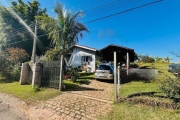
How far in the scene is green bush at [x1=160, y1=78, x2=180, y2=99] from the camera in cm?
425

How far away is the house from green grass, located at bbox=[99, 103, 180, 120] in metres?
13.2

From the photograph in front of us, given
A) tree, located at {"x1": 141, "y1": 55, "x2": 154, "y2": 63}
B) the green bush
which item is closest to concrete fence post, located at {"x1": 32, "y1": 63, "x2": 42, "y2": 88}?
the green bush

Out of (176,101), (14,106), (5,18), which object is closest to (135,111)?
(176,101)

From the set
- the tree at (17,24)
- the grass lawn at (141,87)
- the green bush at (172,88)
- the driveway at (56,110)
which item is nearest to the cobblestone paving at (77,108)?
the driveway at (56,110)

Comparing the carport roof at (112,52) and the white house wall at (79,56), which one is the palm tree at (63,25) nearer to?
the white house wall at (79,56)

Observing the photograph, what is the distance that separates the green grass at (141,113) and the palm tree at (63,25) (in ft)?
36.8

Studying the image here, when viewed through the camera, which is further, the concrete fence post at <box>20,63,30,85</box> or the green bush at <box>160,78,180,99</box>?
the concrete fence post at <box>20,63,30,85</box>

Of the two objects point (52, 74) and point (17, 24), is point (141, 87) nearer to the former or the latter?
point (52, 74)

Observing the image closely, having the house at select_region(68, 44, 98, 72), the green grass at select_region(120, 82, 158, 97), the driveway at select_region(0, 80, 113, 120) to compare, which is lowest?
the driveway at select_region(0, 80, 113, 120)

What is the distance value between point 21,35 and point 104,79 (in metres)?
24.2

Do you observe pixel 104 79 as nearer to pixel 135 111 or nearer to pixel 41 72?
pixel 41 72

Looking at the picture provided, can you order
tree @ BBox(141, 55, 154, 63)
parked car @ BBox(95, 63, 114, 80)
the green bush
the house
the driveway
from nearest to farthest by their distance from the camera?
1. the driveway
2. the green bush
3. parked car @ BBox(95, 63, 114, 80)
4. the house
5. tree @ BBox(141, 55, 154, 63)

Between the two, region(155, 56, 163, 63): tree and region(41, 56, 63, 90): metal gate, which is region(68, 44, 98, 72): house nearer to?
region(41, 56, 63, 90): metal gate

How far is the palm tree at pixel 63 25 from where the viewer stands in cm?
1415
